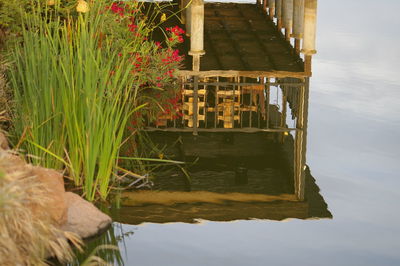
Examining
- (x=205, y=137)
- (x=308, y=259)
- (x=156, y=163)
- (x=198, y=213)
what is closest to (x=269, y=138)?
(x=205, y=137)

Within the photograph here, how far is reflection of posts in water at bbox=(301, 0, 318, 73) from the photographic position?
15.0m

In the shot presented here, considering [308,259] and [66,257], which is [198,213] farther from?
[66,257]

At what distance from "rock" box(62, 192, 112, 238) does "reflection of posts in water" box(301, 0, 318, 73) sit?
569 cm

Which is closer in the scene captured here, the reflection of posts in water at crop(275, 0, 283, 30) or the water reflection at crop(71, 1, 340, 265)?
the water reflection at crop(71, 1, 340, 265)

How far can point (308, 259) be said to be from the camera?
10.1 m

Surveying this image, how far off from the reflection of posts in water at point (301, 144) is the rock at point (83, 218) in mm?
2725

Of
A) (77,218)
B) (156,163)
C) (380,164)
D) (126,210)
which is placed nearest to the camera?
(77,218)

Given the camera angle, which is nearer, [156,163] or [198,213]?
[198,213]

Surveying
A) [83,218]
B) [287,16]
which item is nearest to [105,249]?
[83,218]

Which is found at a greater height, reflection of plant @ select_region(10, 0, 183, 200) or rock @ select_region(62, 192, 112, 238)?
reflection of plant @ select_region(10, 0, 183, 200)

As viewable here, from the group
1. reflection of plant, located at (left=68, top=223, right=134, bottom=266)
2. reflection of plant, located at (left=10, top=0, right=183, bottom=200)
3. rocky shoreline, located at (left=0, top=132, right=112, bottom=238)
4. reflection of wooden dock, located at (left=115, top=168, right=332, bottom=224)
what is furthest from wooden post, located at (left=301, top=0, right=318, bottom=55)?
rocky shoreline, located at (left=0, top=132, right=112, bottom=238)

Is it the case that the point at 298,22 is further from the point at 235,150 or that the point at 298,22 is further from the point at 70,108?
the point at 70,108

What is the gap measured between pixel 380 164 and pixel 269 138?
1.65m

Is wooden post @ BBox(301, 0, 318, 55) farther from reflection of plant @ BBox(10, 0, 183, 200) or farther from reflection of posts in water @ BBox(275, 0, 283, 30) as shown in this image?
reflection of posts in water @ BBox(275, 0, 283, 30)
